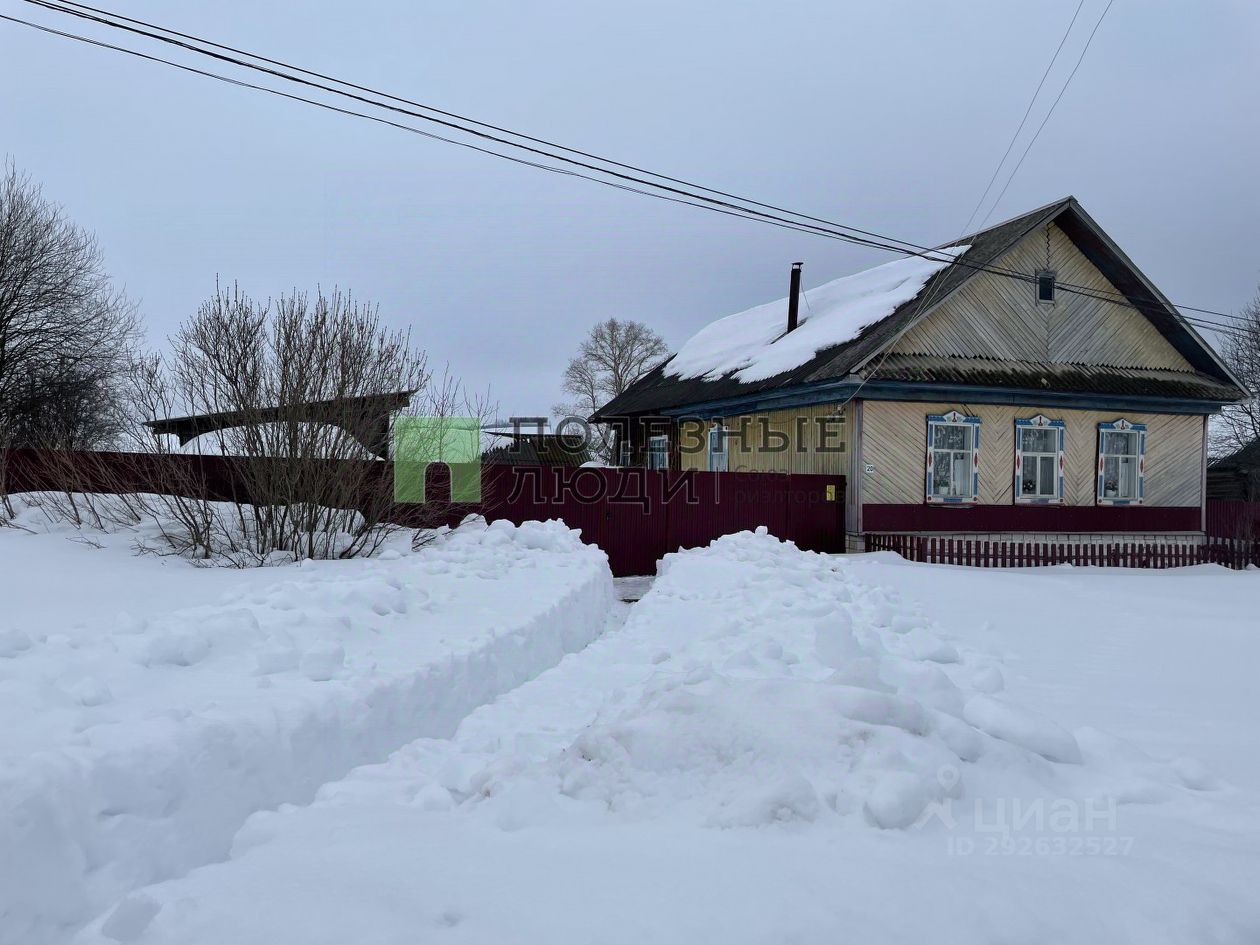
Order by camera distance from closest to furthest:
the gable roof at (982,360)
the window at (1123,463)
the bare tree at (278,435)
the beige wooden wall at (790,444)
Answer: the bare tree at (278,435) → the gable roof at (982,360) → the beige wooden wall at (790,444) → the window at (1123,463)

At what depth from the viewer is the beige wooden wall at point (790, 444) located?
16375 millimetres

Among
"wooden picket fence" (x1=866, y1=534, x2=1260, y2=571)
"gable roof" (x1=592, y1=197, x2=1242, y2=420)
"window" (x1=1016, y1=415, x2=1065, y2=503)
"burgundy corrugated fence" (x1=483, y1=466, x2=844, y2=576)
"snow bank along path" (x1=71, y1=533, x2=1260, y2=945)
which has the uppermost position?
"gable roof" (x1=592, y1=197, x2=1242, y2=420)

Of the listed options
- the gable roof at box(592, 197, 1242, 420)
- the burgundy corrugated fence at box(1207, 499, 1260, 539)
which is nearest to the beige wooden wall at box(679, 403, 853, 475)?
the gable roof at box(592, 197, 1242, 420)

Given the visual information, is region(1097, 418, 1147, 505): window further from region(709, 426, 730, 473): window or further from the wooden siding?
region(709, 426, 730, 473): window

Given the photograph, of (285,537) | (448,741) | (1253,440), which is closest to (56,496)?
(285,537)

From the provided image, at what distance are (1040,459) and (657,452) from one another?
11.1m

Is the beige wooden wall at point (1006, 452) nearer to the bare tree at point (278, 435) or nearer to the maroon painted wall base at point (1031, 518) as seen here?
the maroon painted wall base at point (1031, 518)

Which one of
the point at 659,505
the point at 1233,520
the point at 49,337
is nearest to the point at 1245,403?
the point at 1233,520

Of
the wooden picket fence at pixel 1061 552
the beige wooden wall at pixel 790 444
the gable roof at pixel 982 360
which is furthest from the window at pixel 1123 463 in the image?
the beige wooden wall at pixel 790 444

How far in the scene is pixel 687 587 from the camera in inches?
395

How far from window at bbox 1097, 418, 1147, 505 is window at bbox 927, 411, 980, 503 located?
3772 mm

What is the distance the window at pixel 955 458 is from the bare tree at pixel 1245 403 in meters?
26.4

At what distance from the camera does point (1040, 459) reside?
17297 mm

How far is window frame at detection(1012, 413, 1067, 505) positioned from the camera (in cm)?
1698
